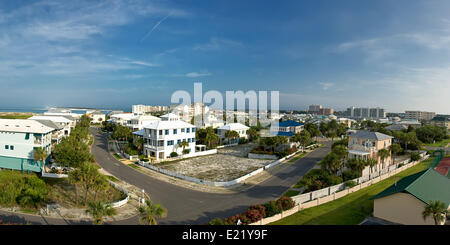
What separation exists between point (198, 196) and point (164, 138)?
786 inches

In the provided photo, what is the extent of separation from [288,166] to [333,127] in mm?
51013

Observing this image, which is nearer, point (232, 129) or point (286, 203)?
point (286, 203)

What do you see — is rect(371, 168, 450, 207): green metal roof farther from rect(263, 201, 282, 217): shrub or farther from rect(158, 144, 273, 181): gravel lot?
rect(158, 144, 273, 181): gravel lot

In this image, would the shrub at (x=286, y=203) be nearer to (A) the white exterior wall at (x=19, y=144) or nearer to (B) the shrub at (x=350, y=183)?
(B) the shrub at (x=350, y=183)

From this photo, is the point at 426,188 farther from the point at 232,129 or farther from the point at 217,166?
the point at 232,129

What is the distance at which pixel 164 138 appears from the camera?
141 ft

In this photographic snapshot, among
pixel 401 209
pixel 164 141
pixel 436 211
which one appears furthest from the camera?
pixel 164 141

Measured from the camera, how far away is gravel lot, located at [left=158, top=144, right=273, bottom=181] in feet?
109

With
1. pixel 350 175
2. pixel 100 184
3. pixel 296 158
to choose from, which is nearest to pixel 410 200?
pixel 350 175

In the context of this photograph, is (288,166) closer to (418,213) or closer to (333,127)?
(418,213)

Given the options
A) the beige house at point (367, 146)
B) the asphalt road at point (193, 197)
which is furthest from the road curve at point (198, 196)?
the beige house at point (367, 146)

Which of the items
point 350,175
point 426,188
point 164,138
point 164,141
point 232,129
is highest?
point 232,129
